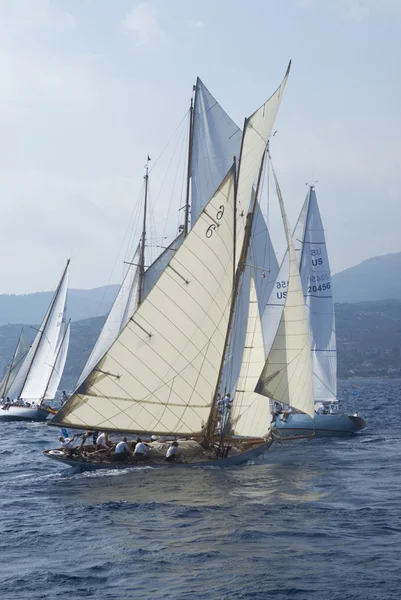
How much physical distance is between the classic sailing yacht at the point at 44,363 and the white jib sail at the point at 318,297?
30.4 metres

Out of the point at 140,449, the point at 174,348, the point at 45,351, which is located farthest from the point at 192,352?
the point at 45,351

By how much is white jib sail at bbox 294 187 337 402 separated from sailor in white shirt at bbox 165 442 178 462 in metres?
24.9

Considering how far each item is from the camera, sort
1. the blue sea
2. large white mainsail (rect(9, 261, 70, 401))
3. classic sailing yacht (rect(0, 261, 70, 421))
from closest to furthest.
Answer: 1. the blue sea
2. classic sailing yacht (rect(0, 261, 70, 421))
3. large white mainsail (rect(9, 261, 70, 401))

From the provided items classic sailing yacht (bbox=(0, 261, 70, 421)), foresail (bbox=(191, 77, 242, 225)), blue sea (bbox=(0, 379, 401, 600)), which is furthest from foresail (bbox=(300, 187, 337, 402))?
classic sailing yacht (bbox=(0, 261, 70, 421))

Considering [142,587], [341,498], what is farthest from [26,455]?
[142,587]

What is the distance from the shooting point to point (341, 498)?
1280 inches

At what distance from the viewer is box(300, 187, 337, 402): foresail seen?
61.3 metres

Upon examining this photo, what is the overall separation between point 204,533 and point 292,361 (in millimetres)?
15846

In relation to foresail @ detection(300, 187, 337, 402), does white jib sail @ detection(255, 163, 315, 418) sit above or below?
below

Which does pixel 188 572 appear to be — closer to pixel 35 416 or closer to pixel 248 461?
pixel 248 461

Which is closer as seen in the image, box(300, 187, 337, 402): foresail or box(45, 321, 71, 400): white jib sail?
box(300, 187, 337, 402): foresail

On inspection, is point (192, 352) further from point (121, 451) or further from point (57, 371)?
point (57, 371)

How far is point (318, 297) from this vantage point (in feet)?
202

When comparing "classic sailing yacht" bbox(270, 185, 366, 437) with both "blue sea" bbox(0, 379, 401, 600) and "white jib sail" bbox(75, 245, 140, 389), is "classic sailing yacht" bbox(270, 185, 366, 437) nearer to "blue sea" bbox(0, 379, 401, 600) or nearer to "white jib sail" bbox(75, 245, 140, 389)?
"white jib sail" bbox(75, 245, 140, 389)
